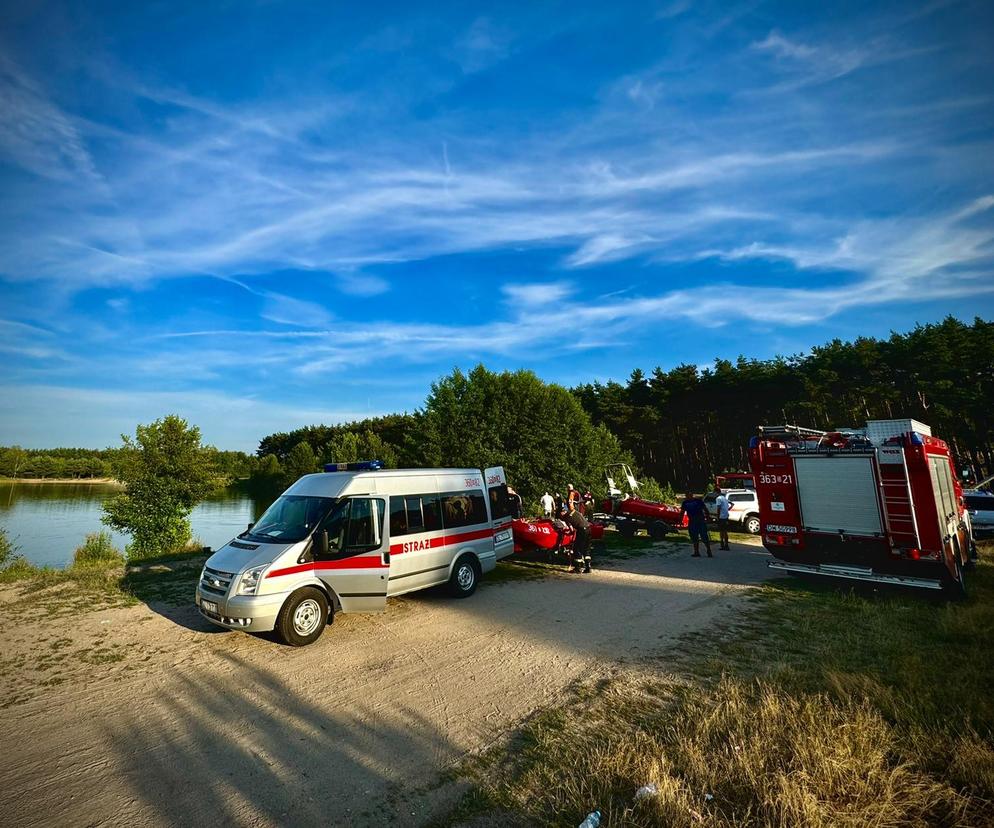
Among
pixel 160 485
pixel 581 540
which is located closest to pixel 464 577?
pixel 581 540

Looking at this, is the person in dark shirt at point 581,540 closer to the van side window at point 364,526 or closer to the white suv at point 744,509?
the van side window at point 364,526

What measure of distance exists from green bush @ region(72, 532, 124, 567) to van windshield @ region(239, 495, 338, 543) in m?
9.07

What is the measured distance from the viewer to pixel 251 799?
378 cm

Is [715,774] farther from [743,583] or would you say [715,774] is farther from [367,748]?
[743,583]

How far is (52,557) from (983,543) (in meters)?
35.8

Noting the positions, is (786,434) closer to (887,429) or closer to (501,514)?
(887,429)

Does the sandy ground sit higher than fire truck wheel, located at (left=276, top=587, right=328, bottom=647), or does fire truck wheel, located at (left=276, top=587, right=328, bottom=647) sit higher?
fire truck wheel, located at (left=276, top=587, right=328, bottom=647)

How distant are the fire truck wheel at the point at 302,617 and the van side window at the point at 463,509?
3.00 metres

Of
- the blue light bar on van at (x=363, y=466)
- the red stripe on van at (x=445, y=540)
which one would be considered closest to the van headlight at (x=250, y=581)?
the red stripe on van at (x=445, y=540)

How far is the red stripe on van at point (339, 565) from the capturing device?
7.00 meters

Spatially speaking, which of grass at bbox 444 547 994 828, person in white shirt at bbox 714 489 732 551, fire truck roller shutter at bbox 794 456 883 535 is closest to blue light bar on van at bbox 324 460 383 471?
grass at bbox 444 547 994 828

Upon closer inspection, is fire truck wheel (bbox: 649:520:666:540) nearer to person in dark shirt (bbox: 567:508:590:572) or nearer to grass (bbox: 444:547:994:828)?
person in dark shirt (bbox: 567:508:590:572)

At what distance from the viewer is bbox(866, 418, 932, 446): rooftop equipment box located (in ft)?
31.0

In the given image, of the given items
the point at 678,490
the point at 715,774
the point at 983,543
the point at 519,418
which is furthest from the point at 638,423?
the point at 715,774
